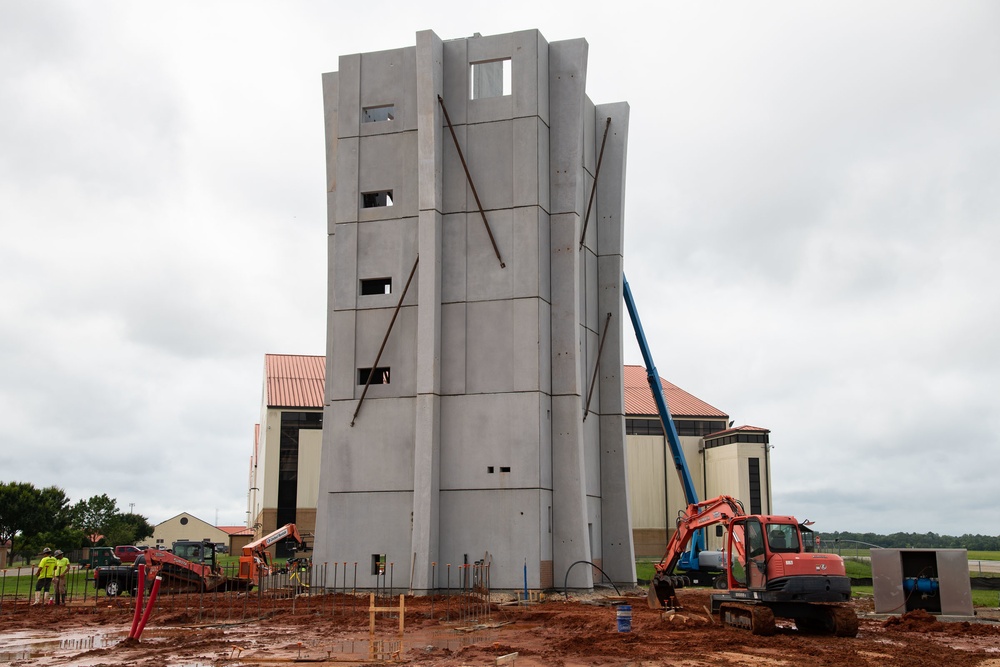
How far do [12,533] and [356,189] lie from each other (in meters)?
52.8

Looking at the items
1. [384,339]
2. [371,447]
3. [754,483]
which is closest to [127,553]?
[371,447]

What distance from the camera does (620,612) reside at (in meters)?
21.6

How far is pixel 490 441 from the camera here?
3256 centimetres

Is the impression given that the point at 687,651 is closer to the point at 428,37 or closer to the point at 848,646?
the point at 848,646

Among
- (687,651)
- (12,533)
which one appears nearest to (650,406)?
(12,533)

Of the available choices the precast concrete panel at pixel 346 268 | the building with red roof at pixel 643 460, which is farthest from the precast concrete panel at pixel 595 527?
the building with red roof at pixel 643 460

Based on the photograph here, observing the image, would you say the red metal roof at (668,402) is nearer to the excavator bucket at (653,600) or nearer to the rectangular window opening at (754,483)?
the rectangular window opening at (754,483)

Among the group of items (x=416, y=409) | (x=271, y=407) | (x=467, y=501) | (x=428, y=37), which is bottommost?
(x=467, y=501)

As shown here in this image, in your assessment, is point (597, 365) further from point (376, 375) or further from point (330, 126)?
point (330, 126)

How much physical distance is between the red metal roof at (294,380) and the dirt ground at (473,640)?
1514 inches

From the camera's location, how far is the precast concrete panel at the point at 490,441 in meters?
32.2

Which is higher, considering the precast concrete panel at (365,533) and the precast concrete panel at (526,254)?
the precast concrete panel at (526,254)

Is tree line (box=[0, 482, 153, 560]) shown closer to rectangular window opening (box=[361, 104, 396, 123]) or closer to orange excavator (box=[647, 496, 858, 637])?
rectangular window opening (box=[361, 104, 396, 123])

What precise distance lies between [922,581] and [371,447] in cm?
1722
